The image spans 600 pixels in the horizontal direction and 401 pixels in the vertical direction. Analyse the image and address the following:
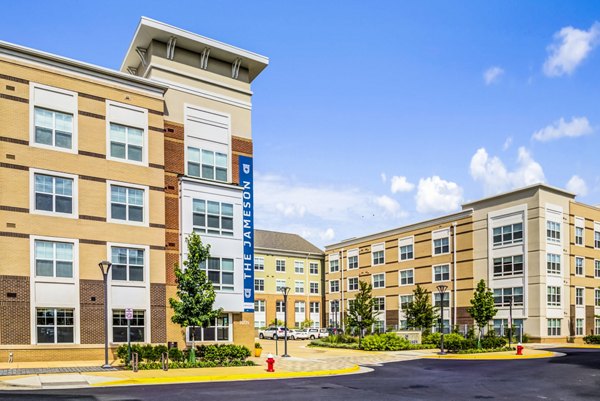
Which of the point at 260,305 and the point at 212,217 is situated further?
the point at 260,305

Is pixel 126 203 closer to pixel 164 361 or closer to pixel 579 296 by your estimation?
pixel 164 361

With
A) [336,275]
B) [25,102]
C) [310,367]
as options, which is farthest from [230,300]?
[336,275]

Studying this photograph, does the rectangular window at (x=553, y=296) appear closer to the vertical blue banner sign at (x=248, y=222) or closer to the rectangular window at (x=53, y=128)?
the vertical blue banner sign at (x=248, y=222)

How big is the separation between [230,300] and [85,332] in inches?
335

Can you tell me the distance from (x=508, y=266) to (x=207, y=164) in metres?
34.8

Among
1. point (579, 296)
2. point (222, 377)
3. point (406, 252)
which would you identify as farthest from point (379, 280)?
point (222, 377)

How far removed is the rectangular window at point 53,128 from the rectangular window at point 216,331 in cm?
1249

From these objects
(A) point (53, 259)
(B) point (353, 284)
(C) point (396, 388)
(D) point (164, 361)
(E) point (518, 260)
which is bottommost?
(B) point (353, 284)

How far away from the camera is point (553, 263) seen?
54.9 m

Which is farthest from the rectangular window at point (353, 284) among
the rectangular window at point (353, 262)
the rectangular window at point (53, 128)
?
the rectangular window at point (53, 128)

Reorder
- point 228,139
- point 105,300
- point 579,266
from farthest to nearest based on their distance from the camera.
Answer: point 579,266
point 228,139
point 105,300

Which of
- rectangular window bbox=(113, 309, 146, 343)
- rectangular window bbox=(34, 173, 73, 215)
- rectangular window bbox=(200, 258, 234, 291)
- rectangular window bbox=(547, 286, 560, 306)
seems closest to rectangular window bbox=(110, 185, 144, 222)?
rectangular window bbox=(34, 173, 73, 215)

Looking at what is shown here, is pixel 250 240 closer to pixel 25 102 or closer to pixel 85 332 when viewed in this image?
pixel 85 332

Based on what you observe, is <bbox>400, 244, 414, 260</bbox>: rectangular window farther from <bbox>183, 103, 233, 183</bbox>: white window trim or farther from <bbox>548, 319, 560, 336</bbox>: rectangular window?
<bbox>183, 103, 233, 183</bbox>: white window trim
